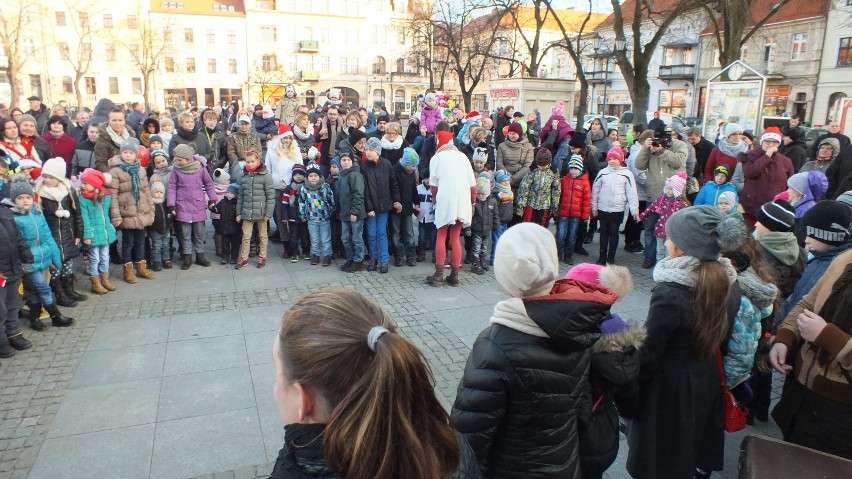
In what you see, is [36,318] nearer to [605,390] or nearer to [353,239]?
[353,239]

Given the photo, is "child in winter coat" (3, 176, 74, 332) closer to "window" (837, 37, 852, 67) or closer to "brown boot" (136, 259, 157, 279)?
"brown boot" (136, 259, 157, 279)

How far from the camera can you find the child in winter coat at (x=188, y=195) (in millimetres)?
7785

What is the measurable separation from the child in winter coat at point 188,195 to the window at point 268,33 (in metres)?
64.8

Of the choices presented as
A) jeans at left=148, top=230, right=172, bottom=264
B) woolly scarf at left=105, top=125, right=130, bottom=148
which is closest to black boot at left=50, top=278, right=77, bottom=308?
jeans at left=148, top=230, right=172, bottom=264

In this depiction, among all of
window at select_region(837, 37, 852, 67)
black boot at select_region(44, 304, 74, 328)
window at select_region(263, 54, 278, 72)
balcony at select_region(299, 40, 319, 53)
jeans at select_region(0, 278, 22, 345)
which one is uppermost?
balcony at select_region(299, 40, 319, 53)

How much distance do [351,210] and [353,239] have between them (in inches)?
19.5

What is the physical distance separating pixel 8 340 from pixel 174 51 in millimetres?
63114

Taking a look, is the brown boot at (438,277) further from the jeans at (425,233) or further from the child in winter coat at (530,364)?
the child in winter coat at (530,364)

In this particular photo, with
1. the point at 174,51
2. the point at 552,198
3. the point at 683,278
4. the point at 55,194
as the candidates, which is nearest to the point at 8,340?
the point at 55,194

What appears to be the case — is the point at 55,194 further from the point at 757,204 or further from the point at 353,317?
the point at 757,204

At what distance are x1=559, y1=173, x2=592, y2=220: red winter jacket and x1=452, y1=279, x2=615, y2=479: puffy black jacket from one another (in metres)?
6.45

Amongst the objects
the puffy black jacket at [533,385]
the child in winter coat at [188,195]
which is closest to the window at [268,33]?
the child in winter coat at [188,195]

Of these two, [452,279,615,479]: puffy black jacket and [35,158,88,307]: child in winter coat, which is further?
[35,158,88,307]: child in winter coat

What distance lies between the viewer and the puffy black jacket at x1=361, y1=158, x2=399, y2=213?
7.85m
